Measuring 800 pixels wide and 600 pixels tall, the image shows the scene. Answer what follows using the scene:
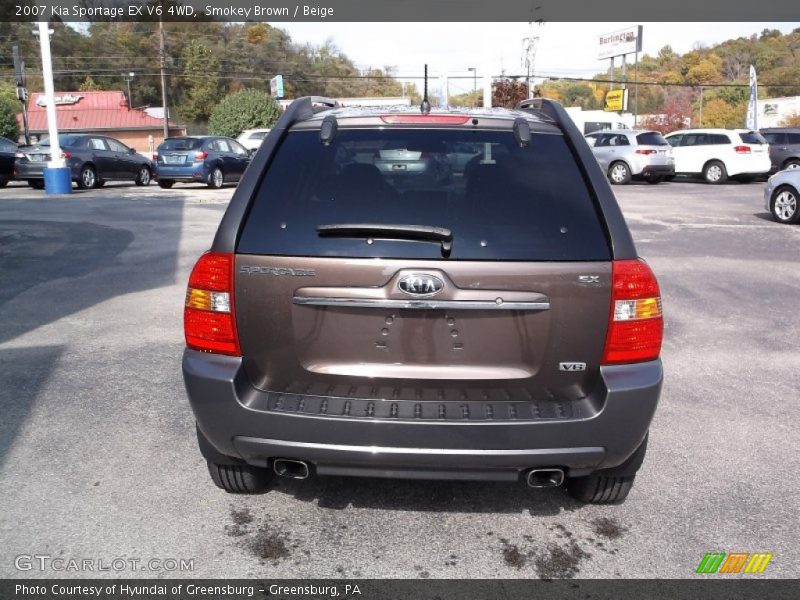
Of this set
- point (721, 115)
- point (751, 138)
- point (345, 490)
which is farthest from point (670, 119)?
point (345, 490)

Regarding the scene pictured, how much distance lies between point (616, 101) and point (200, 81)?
128 feet

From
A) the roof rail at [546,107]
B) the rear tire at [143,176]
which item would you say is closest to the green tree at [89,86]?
the rear tire at [143,176]

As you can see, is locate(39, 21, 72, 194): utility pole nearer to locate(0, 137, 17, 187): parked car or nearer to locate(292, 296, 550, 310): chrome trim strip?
locate(0, 137, 17, 187): parked car

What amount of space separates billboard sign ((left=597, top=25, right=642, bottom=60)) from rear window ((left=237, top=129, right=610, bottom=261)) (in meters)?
67.9

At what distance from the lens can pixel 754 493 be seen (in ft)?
12.4

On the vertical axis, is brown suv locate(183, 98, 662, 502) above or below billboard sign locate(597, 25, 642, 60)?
below

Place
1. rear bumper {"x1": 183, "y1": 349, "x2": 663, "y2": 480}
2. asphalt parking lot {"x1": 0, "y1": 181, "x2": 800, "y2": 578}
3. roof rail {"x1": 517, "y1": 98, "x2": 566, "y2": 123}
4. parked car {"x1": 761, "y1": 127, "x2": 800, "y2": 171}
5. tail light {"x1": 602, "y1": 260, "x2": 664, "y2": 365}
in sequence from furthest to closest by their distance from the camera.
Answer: parked car {"x1": 761, "y1": 127, "x2": 800, "y2": 171} → roof rail {"x1": 517, "y1": 98, "x2": 566, "y2": 123} → asphalt parking lot {"x1": 0, "y1": 181, "x2": 800, "y2": 578} → tail light {"x1": 602, "y1": 260, "x2": 664, "y2": 365} → rear bumper {"x1": 183, "y1": 349, "x2": 663, "y2": 480}

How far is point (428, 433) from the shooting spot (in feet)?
9.48

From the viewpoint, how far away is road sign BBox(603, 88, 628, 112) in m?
60.6

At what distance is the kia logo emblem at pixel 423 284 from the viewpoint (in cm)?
292

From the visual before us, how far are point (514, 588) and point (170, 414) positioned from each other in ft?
8.56

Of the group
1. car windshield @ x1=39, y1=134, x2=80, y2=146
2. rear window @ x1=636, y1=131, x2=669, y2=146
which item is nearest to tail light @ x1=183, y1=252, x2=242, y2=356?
car windshield @ x1=39, y1=134, x2=80, y2=146

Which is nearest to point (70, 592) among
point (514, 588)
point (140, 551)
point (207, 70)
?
point (140, 551)

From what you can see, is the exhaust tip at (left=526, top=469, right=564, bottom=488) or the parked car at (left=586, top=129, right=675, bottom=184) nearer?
the exhaust tip at (left=526, top=469, right=564, bottom=488)
